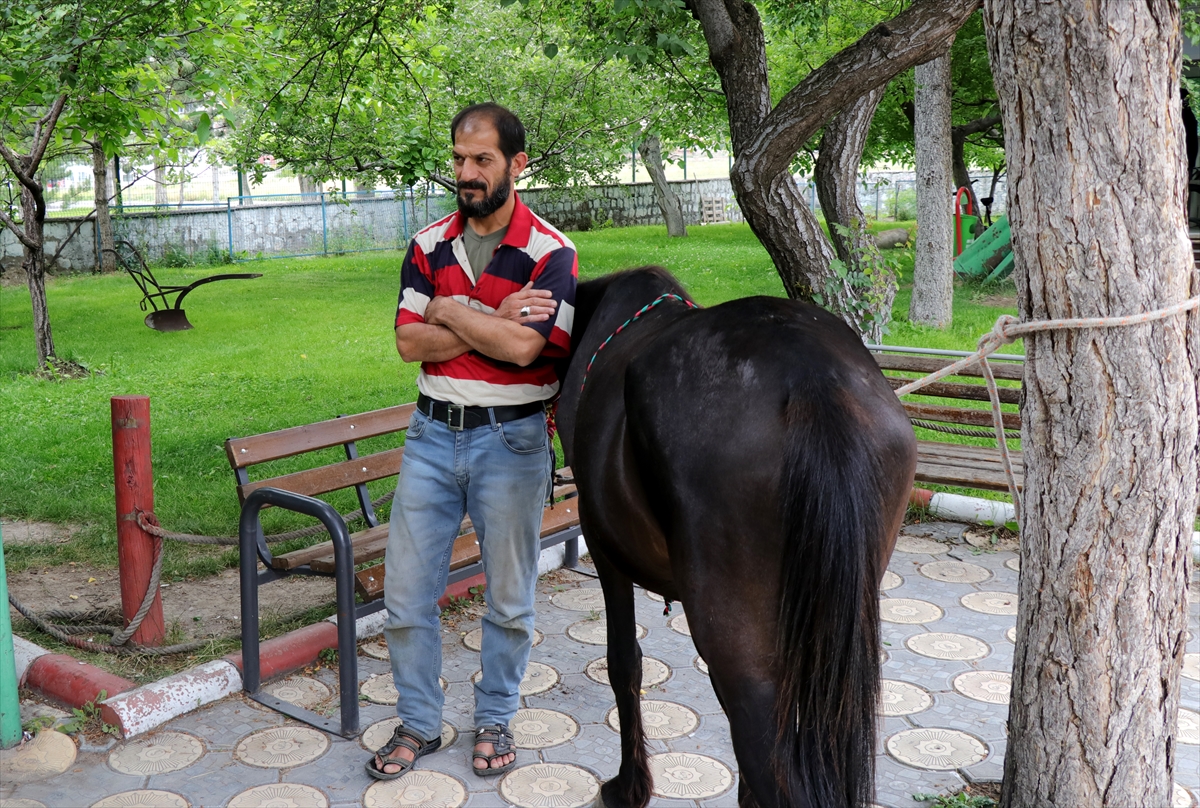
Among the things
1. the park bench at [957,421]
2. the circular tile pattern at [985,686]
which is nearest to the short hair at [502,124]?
the circular tile pattern at [985,686]

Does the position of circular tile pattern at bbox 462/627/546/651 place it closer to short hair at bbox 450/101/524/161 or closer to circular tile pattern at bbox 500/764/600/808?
circular tile pattern at bbox 500/764/600/808

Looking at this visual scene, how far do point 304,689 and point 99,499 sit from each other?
9.86 feet

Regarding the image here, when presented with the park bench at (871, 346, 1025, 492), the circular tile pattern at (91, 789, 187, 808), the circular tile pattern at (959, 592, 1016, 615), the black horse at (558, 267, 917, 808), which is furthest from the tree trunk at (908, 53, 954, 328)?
the circular tile pattern at (91, 789, 187, 808)

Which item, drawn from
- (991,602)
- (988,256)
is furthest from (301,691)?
(988,256)

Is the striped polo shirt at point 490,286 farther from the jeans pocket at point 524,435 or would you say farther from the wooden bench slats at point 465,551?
the wooden bench slats at point 465,551

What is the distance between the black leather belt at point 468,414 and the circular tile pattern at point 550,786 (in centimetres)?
120

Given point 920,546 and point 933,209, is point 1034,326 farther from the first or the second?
point 933,209

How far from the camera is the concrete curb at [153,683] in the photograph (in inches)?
145

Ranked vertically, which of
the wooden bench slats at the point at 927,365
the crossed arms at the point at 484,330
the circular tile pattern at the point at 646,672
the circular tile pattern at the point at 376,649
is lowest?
the circular tile pattern at the point at 646,672

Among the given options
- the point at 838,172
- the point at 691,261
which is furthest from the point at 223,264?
the point at 838,172

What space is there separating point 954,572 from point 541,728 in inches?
100

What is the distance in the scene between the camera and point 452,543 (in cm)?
346

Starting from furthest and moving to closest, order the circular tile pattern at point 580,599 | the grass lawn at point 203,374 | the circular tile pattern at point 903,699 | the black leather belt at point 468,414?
the grass lawn at point 203,374
the circular tile pattern at point 580,599
the circular tile pattern at point 903,699
the black leather belt at point 468,414

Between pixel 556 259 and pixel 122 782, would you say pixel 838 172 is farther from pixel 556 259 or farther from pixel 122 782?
pixel 122 782
